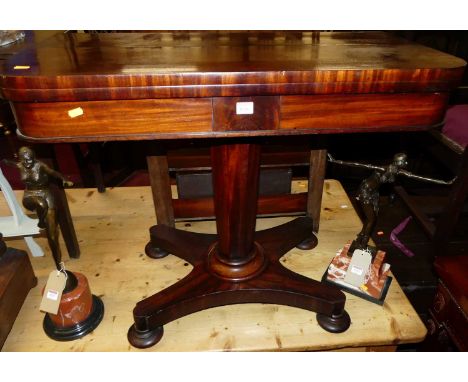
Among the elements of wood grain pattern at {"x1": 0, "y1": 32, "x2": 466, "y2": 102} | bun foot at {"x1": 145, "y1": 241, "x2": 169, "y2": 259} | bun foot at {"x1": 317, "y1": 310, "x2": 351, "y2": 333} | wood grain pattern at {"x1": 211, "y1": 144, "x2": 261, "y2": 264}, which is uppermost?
wood grain pattern at {"x1": 0, "y1": 32, "x2": 466, "y2": 102}

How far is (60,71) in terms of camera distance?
0.71 metres

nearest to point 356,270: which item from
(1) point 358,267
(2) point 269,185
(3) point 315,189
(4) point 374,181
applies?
(1) point 358,267

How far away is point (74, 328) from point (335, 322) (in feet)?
2.45

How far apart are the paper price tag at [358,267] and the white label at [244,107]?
2.05ft

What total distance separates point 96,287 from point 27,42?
2.46 feet

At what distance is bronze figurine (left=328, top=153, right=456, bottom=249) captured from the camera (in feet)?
3.43

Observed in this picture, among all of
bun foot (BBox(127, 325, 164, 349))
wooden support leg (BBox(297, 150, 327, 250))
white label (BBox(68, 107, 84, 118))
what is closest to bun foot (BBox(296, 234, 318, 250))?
wooden support leg (BBox(297, 150, 327, 250))

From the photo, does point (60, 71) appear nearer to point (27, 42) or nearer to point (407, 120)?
point (27, 42)

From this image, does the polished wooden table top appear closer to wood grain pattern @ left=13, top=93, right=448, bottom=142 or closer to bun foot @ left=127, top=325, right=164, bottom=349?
wood grain pattern @ left=13, top=93, right=448, bottom=142

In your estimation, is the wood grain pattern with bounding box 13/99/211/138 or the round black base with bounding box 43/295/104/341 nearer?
the wood grain pattern with bounding box 13/99/211/138

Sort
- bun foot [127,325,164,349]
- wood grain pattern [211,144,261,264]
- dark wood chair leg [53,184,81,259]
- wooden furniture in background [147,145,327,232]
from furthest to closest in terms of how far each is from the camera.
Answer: wooden furniture in background [147,145,327,232] → dark wood chair leg [53,184,81,259] → bun foot [127,325,164,349] → wood grain pattern [211,144,261,264]

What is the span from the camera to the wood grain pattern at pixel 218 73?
2.26ft

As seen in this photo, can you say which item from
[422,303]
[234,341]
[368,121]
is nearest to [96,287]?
[234,341]

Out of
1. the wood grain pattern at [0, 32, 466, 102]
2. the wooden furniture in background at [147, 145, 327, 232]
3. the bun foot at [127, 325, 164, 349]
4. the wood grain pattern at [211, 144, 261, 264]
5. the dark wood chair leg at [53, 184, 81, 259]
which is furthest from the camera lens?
the wooden furniture in background at [147, 145, 327, 232]
